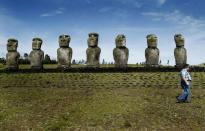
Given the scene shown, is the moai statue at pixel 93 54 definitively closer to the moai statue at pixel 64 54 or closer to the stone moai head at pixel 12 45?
the moai statue at pixel 64 54

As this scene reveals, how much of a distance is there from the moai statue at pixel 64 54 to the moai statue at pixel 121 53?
12.1ft

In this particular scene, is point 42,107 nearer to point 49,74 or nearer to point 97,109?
point 97,109

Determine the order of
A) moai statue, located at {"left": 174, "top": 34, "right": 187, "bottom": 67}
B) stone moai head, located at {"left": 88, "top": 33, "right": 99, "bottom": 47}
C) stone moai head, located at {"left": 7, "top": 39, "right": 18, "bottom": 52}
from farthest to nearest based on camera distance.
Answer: stone moai head, located at {"left": 7, "top": 39, "right": 18, "bottom": 52}
stone moai head, located at {"left": 88, "top": 33, "right": 99, "bottom": 47}
moai statue, located at {"left": 174, "top": 34, "right": 187, "bottom": 67}

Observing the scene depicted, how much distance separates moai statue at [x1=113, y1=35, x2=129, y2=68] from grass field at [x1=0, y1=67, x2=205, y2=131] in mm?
3715

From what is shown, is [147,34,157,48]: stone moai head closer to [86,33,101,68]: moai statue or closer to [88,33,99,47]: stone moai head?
[86,33,101,68]: moai statue

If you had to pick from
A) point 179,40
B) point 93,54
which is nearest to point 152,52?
point 179,40

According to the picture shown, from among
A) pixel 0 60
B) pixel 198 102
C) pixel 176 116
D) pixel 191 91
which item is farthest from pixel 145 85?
pixel 0 60

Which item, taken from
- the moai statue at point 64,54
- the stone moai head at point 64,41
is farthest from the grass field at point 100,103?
the stone moai head at point 64,41

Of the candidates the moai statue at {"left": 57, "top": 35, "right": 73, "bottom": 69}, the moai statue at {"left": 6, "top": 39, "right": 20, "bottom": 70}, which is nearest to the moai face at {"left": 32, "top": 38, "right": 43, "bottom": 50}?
the moai statue at {"left": 6, "top": 39, "right": 20, "bottom": 70}

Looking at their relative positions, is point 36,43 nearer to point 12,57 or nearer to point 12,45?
point 12,45

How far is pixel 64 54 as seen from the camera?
36062 millimetres

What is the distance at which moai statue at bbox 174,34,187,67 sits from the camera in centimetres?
3506

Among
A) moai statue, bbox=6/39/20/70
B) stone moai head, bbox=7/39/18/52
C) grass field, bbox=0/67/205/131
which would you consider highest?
stone moai head, bbox=7/39/18/52

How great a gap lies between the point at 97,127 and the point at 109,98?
4705mm
